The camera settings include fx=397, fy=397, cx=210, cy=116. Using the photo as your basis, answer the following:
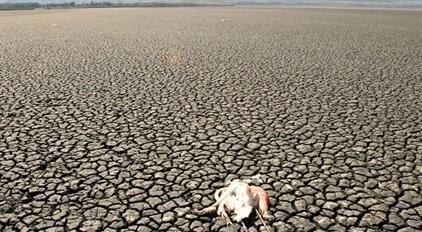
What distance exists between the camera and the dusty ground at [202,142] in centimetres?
335

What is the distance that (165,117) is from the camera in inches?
225

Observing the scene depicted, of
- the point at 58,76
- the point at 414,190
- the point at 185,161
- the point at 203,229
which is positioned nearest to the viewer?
the point at 203,229

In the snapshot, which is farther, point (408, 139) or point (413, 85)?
point (413, 85)

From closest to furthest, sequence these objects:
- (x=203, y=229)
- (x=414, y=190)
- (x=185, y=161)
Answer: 1. (x=203, y=229)
2. (x=414, y=190)
3. (x=185, y=161)

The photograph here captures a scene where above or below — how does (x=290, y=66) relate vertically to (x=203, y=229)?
above

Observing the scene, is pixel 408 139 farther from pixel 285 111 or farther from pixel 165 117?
pixel 165 117

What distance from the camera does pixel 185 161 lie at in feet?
14.0

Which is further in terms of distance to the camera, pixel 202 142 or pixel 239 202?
pixel 202 142

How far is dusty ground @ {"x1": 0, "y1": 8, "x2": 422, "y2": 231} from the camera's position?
11.0 ft

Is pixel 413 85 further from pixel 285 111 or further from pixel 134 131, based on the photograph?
pixel 134 131

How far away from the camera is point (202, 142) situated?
479 centimetres

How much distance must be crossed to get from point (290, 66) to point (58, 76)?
5.32m

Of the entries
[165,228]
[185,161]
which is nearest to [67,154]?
[185,161]

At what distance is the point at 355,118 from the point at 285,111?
3.26 feet
